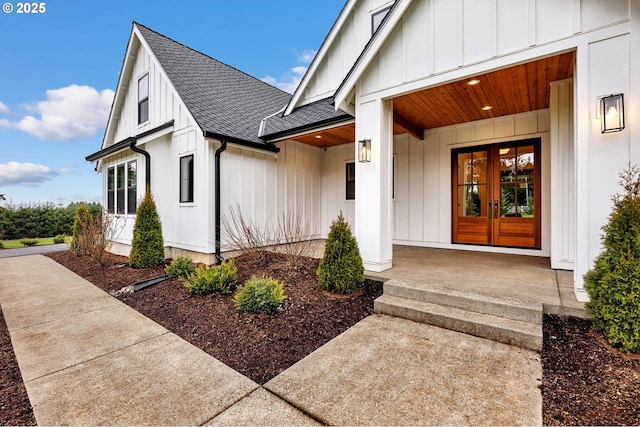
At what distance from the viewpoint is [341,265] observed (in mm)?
4277

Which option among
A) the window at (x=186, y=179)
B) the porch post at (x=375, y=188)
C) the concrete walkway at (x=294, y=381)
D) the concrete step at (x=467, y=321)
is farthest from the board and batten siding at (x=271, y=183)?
the concrete step at (x=467, y=321)

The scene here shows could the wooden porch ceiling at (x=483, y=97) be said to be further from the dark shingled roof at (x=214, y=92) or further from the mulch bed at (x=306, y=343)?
the mulch bed at (x=306, y=343)

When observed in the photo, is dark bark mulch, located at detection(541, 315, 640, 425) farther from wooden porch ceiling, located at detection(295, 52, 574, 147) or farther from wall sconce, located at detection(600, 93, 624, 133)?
wooden porch ceiling, located at detection(295, 52, 574, 147)

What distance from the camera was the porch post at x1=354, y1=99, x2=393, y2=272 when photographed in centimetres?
489

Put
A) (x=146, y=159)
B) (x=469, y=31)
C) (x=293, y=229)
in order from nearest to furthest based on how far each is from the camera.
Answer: (x=469, y=31)
(x=146, y=159)
(x=293, y=229)

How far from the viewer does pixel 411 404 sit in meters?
2.02

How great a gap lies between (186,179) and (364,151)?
493 cm

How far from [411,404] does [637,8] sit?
187 inches

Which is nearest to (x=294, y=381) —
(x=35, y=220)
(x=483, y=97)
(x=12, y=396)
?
(x=12, y=396)

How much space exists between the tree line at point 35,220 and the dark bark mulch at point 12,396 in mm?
13142

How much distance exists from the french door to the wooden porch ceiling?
0.89m

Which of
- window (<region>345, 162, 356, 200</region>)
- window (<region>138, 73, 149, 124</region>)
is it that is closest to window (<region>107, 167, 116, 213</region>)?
window (<region>138, 73, 149, 124</region>)

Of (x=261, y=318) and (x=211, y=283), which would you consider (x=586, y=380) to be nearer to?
(x=261, y=318)

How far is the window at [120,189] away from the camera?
9406 mm
